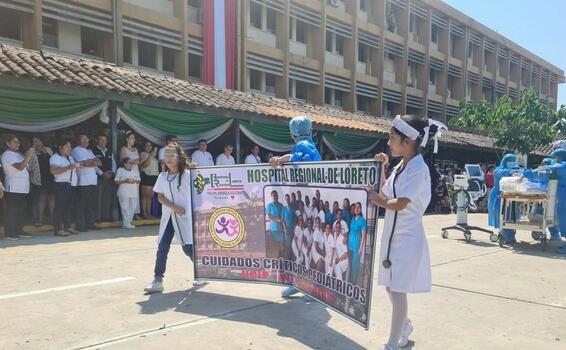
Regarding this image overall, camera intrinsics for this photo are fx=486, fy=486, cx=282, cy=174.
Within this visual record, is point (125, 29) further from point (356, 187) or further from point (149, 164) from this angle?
point (356, 187)

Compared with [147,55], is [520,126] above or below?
below

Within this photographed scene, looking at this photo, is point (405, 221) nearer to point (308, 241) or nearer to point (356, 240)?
point (356, 240)

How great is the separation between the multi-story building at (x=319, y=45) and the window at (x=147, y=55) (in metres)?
0.04

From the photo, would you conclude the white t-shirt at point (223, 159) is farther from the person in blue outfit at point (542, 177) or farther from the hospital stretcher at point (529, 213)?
the person in blue outfit at point (542, 177)

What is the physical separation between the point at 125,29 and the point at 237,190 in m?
14.0

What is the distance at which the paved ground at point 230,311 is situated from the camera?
3.92m

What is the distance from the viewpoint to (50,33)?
1602 centimetres

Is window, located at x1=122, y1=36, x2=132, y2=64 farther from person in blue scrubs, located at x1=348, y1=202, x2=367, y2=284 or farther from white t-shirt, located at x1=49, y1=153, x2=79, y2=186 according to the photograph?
person in blue scrubs, located at x1=348, y1=202, x2=367, y2=284

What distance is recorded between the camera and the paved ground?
392 cm

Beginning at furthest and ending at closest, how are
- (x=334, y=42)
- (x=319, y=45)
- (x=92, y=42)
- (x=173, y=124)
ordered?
(x=334, y=42), (x=319, y=45), (x=92, y=42), (x=173, y=124)

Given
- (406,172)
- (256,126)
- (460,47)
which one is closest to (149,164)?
(256,126)

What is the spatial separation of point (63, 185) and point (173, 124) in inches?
136

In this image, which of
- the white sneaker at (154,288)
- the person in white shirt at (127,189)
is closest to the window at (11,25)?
the person in white shirt at (127,189)

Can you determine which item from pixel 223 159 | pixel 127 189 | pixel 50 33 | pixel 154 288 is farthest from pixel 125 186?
pixel 50 33
